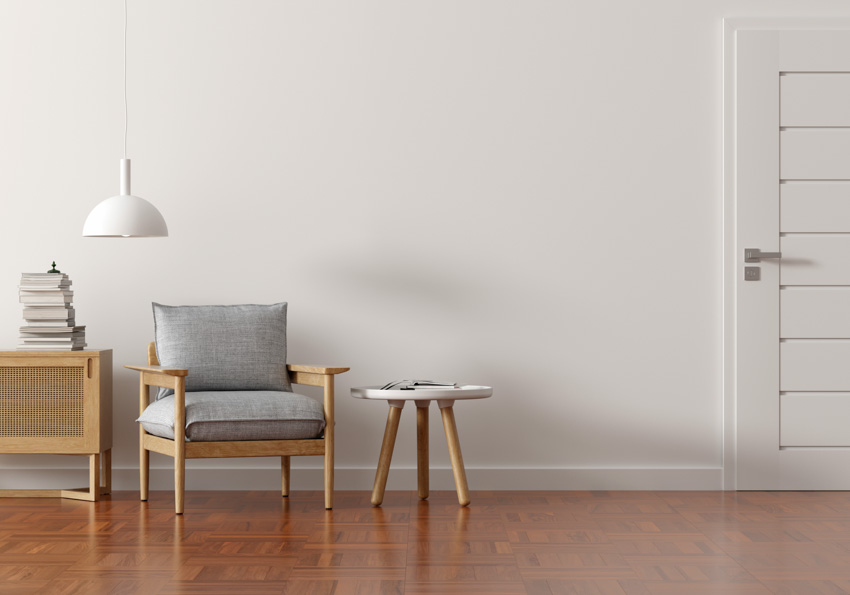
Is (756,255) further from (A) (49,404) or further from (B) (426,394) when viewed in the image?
(A) (49,404)

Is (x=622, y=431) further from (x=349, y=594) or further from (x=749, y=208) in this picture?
(x=349, y=594)

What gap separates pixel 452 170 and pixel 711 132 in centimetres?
127

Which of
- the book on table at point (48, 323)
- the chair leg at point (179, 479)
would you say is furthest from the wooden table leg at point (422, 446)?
the book on table at point (48, 323)

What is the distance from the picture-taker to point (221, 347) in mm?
4152

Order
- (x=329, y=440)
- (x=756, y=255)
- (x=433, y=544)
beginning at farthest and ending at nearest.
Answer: (x=756, y=255)
(x=329, y=440)
(x=433, y=544)

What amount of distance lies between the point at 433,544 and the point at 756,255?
2.20 metres

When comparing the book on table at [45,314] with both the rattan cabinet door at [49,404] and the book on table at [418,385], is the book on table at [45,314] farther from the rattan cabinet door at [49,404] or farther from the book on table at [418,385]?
the book on table at [418,385]

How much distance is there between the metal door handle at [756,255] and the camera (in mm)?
4398

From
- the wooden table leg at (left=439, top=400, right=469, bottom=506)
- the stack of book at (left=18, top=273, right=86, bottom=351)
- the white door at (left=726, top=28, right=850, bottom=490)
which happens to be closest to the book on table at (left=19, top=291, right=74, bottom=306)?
the stack of book at (left=18, top=273, right=86, bottom=351)

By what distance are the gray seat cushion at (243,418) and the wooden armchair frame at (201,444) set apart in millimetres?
25

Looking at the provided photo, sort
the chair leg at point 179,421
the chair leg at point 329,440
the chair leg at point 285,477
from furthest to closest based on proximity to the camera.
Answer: the chair leg at point 285,477, the chair leg at point 329,440, the chair leg at point 179,421

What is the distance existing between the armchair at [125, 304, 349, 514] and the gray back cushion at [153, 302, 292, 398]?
0.15m

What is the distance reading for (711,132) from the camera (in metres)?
4.46

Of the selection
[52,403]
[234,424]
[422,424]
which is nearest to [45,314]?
[52,403]
